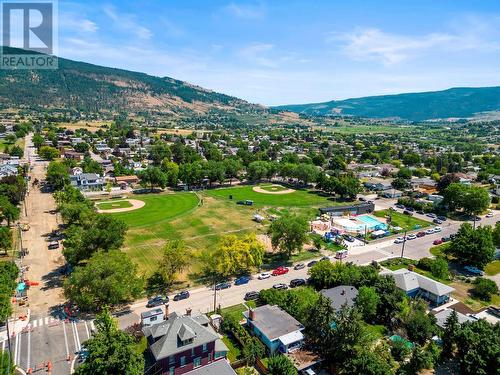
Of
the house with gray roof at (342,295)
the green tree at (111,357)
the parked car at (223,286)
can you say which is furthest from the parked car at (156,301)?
the house with gray roof at (342,295)

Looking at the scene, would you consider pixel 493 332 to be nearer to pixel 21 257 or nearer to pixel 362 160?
pixel 21 257

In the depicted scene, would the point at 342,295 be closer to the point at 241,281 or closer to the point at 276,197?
the point at 241,281

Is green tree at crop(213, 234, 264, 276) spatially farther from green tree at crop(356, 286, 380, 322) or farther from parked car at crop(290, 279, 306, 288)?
green tree at crop(356, 286, 380, 322)

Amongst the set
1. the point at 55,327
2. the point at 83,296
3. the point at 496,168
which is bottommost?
the point at 55,327

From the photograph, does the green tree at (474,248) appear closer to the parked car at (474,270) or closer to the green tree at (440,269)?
the parked car at (474,270)

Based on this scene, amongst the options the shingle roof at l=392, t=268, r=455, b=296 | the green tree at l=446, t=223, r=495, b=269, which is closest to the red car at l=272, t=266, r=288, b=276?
the shingle roof at l=392, t=268, r=455, b=296

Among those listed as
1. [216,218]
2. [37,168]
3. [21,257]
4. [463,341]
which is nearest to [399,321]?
[463,341]

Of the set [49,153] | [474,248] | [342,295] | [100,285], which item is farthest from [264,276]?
[49,153]
